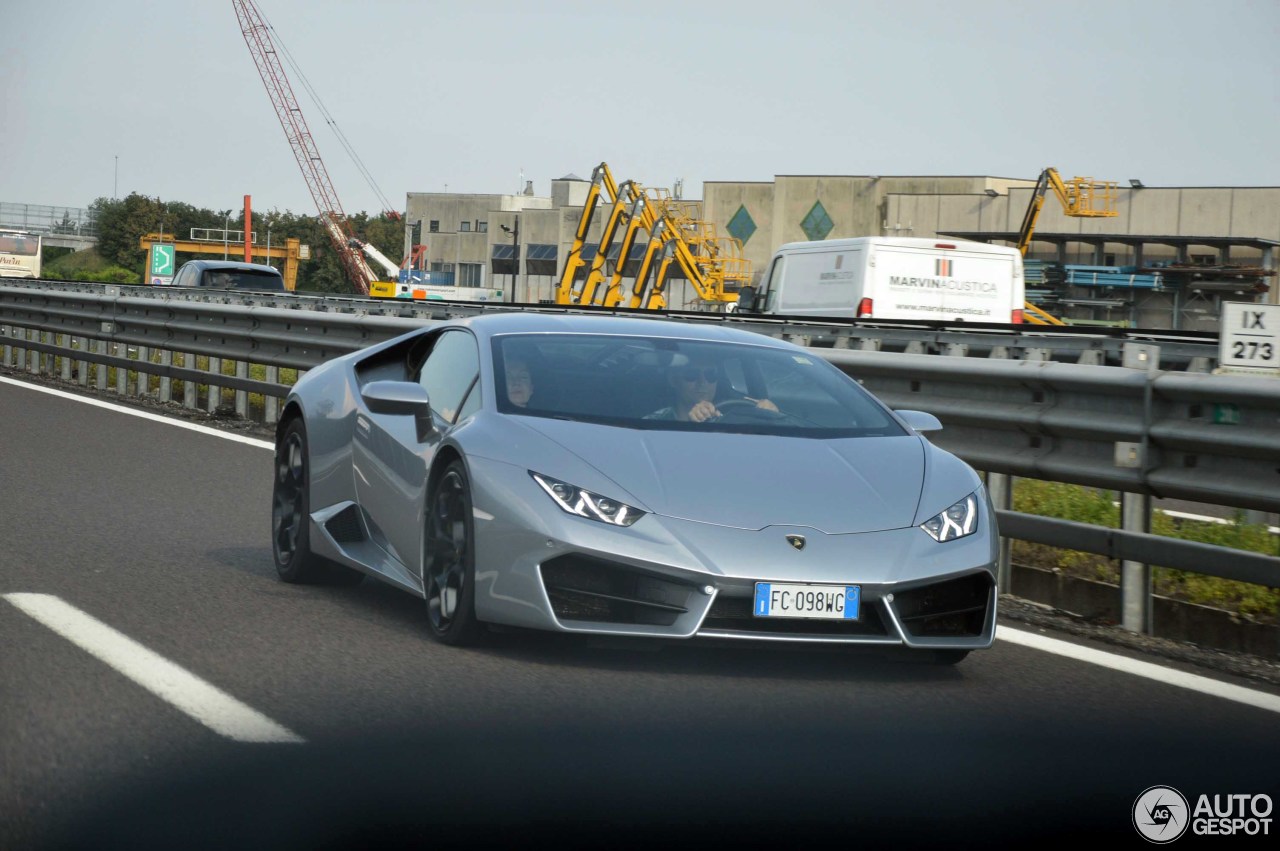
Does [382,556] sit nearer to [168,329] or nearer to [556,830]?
[556,830]

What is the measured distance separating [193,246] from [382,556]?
10355cm

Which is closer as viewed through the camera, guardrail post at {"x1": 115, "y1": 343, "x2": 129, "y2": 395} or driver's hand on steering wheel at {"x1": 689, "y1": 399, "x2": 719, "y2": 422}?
driver's hand on steering wheel at {"x1": 689, "y1": 399, "x2": 719, "y2": 422}

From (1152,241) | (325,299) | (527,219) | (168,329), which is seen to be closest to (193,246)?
(527,219)

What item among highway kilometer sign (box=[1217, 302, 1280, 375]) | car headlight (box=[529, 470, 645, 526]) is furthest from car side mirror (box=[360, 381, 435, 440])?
highway kilometer sign (box=[1217, 302, 1280, 375])

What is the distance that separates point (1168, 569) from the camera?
27.5 ft

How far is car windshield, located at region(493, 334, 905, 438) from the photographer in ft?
20.7

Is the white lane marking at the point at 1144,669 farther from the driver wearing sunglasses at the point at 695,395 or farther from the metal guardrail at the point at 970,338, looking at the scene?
the metal guardrail at the point at 970,338

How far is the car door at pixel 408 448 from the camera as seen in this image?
6496mm

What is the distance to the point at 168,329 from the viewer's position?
1752 centimetres

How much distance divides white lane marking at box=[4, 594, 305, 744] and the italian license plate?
4.73 feet

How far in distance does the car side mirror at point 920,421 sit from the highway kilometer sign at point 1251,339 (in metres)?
1.40

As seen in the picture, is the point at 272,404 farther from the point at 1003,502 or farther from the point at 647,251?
the point at 647,251

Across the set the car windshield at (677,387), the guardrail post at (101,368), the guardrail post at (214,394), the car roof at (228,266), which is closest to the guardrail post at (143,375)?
the guardrail post at (101,368)

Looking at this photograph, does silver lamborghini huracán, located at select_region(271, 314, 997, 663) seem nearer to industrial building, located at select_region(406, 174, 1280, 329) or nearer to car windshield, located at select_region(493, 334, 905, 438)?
car windshield, located at select_region(493, 334, 905, 438)
